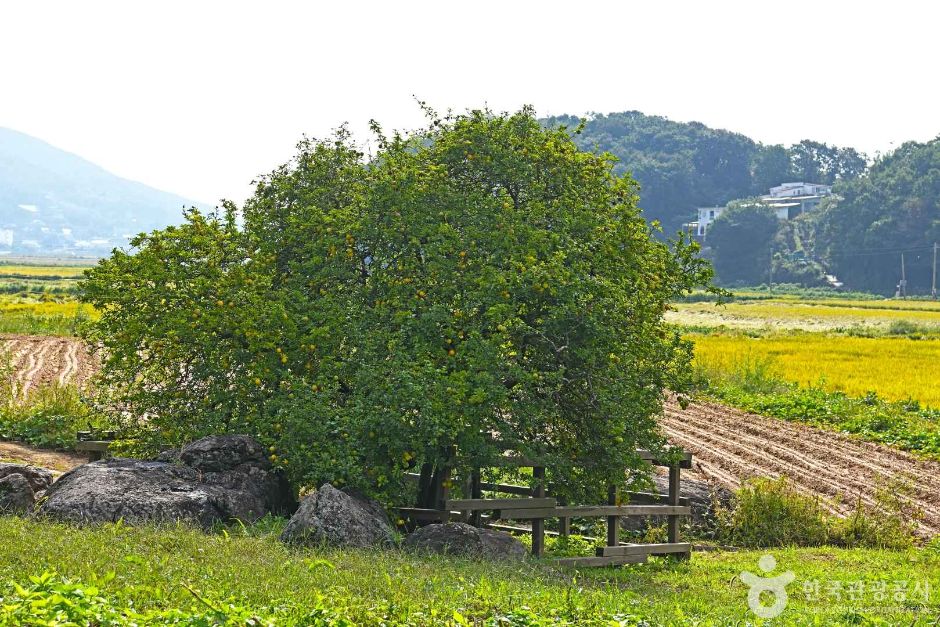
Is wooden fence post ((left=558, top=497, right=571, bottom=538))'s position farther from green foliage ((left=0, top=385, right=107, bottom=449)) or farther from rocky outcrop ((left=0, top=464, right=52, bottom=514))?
green foliage ((left=0, top=385, right=107, bottom=449))

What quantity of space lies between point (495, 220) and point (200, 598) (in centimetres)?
775

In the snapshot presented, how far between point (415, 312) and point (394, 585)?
565cm

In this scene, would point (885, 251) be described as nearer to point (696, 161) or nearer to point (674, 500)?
point (696, 161)

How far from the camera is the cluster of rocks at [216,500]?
12.0 meters

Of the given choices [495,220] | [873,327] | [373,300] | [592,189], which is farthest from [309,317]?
[873,327]

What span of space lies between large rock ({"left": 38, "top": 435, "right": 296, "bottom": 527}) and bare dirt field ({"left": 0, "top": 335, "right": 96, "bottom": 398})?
11.5 m

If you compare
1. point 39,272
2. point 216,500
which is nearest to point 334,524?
point 216,500

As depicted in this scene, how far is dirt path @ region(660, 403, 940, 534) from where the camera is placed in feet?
67.1

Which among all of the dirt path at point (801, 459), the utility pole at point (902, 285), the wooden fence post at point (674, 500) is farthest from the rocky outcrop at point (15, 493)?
the utility pole at point (902, 285)

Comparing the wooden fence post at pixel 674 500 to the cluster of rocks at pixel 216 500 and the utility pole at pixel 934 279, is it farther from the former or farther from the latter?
the utility pole at pixel 934 279

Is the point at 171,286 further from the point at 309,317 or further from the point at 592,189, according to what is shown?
the point at 592,189

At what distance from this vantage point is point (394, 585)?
30.0 ft

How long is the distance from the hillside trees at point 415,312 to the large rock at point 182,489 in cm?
45

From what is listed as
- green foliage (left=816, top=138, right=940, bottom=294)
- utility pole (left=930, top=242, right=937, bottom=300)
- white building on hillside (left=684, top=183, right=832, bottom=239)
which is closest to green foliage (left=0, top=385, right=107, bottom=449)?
utility pole (left=930, top=242, right=937, bottom=300)
